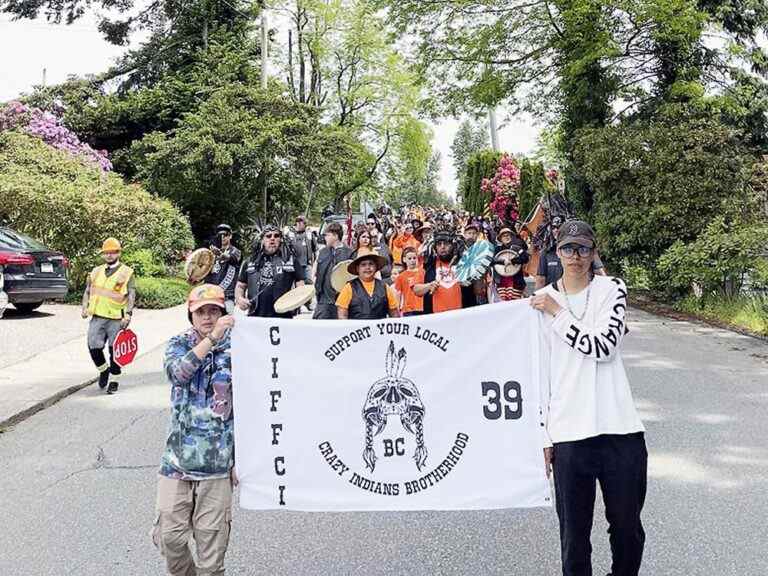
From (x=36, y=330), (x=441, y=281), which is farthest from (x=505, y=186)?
(x=441, y=281)

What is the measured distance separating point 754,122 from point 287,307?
20.3 m

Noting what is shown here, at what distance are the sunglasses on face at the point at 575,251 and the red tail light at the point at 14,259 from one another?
1340 centimetres

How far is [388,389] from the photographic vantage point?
4.00 metres

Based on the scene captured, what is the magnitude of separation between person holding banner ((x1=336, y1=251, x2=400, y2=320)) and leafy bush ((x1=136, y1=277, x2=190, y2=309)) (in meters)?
11.4

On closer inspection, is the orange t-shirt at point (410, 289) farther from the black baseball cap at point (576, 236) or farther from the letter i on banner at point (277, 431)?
the black baseball cap at point (576, 236)

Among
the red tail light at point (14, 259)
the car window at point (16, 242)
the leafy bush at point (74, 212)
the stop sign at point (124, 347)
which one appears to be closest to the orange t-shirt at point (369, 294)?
the stop sign at point (124, 347)

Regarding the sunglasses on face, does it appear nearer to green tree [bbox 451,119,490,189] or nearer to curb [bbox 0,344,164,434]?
curb [bbox 0,344,164,434]

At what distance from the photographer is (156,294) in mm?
17891

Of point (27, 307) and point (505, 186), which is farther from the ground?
point (505, 186)

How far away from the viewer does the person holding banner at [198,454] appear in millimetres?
3480

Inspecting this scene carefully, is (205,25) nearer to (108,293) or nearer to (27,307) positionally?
(27,307)

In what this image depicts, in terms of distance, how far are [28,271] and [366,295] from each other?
1002 cm

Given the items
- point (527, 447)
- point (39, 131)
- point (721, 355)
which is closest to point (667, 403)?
point (721, 355)

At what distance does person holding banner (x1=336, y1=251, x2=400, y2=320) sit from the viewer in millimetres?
7133
